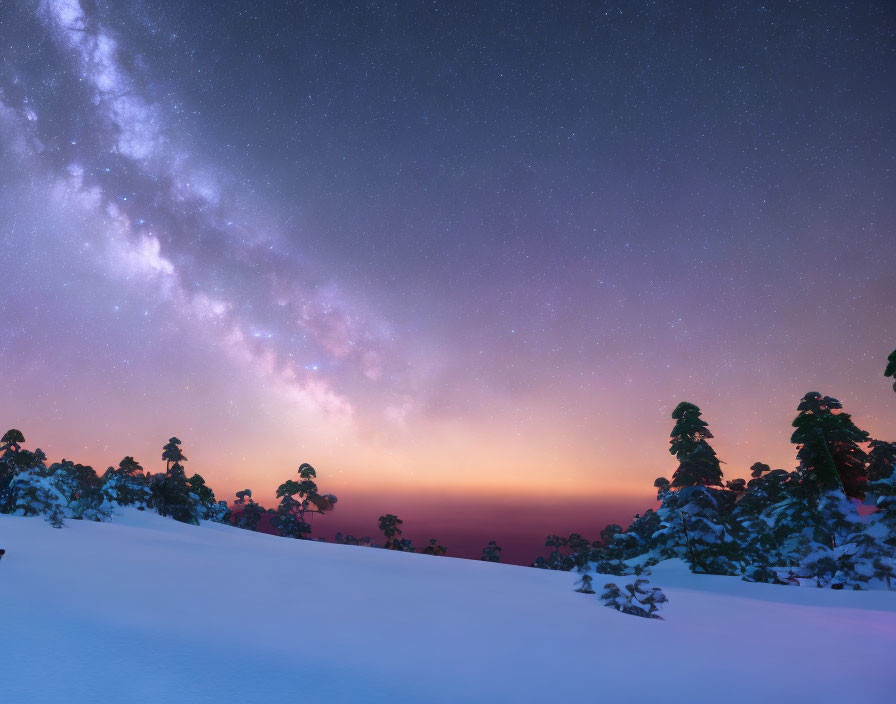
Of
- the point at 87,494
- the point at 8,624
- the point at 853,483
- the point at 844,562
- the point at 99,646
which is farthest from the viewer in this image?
the point at 853,483

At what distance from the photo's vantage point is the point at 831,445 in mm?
25406

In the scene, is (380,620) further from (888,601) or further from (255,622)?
→ (888,601)

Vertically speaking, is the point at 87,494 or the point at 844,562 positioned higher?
the point at 844,562

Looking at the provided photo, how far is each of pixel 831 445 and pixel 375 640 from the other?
28.2 m

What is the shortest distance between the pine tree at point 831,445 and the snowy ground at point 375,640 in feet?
45.2

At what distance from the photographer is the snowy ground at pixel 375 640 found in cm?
521

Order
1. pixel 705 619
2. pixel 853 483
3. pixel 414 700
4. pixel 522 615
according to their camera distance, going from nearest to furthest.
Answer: pixel 414 700 < pixel 522 615 < pixel 705 619 < pixel 853 483

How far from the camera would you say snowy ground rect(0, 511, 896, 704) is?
205 inches

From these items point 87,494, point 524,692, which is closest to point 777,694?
point 524,692

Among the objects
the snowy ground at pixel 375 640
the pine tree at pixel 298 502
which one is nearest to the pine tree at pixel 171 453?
the pine tree at pixel 298 502

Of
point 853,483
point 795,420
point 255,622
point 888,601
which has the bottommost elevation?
point 255,622

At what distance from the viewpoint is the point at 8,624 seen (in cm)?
603

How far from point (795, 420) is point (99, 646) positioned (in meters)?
31.0

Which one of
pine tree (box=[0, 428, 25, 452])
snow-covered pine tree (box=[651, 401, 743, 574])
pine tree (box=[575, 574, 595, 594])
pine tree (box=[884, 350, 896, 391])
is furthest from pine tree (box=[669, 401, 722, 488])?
pine tree (box=[0, 428, 25, 452])
